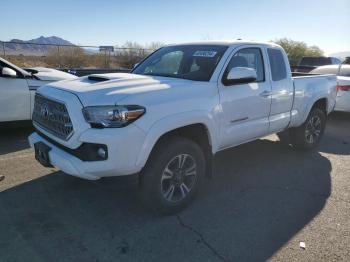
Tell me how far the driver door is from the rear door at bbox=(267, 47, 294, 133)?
4284mm

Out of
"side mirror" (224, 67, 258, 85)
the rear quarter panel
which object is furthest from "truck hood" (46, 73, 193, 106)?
the rear quarter panel

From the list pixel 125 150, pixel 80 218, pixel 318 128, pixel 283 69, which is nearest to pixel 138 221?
pixel 80 218

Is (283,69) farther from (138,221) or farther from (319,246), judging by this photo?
(138,221)

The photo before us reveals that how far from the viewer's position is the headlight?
3268mm

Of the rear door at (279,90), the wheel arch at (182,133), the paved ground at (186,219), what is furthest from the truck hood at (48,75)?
the rear door at (279,90)

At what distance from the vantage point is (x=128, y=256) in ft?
10.2

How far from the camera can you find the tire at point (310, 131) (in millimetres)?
6246

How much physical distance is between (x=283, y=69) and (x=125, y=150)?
3.26 metres

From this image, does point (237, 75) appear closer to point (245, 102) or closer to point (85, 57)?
point (245, 102)

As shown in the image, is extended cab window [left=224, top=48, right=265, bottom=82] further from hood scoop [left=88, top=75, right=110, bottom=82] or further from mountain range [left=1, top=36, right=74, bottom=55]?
mountain range [left=1, top=36, right=74, bottom=55]

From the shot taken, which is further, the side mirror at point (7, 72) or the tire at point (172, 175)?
the side mirror at point (7, 72)

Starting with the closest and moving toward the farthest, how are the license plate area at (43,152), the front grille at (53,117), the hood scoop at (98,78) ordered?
the front grille at (53,117), the license plate area at (43,152), the hood scoop at (98,78)

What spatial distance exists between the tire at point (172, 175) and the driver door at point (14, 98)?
12.7 ft

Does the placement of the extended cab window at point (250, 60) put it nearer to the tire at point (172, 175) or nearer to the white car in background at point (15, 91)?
the tire at point (172, 175)
